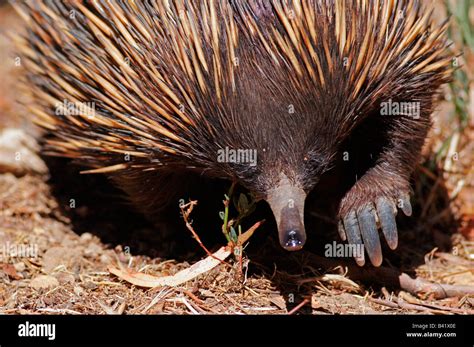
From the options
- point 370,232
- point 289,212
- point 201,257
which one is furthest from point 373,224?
point 201,257

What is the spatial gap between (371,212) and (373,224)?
0.06 metres

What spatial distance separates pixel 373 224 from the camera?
→ 3.67 metres

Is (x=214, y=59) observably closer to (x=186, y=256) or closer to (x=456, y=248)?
(x=186, y=256)

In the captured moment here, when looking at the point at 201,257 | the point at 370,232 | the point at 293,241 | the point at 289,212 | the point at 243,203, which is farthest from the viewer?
the point at 201,257

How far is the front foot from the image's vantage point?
365 centimetres

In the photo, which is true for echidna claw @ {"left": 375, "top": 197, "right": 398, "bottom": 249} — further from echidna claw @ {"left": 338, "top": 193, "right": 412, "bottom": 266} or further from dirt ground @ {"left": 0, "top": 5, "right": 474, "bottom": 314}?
dirt ground @ {"left": 0, "top": 5, "right": 474, "bottom": 314}

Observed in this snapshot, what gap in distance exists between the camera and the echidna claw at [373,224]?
363cm

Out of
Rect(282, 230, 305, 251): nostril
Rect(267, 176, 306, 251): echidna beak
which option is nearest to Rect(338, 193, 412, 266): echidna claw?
Rect(267, 176, 306, 251): echidna beak

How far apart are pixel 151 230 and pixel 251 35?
1.90 metres

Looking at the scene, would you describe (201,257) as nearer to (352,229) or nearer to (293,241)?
(352,229)

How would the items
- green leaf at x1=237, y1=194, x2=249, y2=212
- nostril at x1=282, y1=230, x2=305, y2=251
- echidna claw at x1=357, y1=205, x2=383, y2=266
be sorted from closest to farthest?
1. nostril at x1=282, y1=230, x2=305, y2=251
2. green leaf at x1=237, y1=194, x2=249, y2=212
3. echidna claw at x1=357, y1=205, x2=383, y2=266

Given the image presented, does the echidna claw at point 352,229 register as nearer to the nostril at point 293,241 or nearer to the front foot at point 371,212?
the front foot at point 371,212

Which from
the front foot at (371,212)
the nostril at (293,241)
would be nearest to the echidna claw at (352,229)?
the front foot at (371,212)
